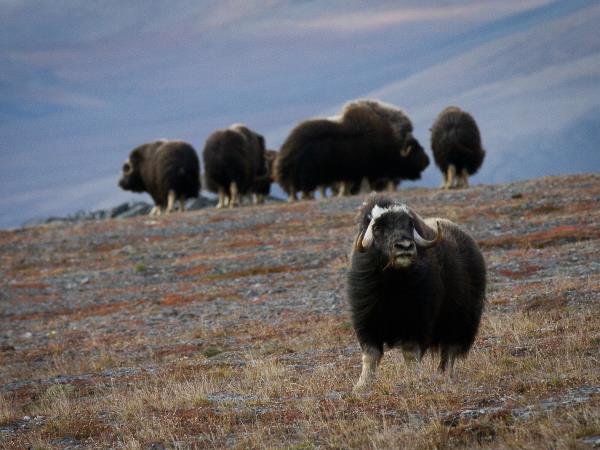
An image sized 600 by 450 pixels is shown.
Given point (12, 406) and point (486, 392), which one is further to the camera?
point (12, 406)

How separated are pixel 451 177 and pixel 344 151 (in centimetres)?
467

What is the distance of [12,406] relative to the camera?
34.3ft

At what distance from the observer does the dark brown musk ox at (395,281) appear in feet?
28.2

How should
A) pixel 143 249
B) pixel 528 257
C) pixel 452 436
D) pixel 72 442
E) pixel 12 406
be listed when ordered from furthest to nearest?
pixel 143 249 < pixel 528 257 < pixel 12 406 < pixel 72 442 < pixel 452 436

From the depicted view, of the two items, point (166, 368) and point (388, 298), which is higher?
point (388, 298)

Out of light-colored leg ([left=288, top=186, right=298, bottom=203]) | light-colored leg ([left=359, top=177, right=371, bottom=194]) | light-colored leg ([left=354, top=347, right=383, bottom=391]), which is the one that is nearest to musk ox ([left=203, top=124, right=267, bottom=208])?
light-colored leg ([left=288, top=186, right=298, bottom=203])

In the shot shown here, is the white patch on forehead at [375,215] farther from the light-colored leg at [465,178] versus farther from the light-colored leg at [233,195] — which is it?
the light-colored leg at [233,195]

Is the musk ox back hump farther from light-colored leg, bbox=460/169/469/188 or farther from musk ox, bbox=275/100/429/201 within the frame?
light-colored leg, bbox=460/169/469/188

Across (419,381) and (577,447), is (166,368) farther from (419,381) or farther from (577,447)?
(577,447)

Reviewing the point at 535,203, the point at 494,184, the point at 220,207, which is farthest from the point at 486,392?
the point at 220,207

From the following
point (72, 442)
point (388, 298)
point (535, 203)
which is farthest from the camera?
point (535, 203)

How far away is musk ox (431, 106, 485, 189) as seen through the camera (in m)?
33.4

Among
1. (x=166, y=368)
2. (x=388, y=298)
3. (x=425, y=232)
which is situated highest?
(x=425, y=232)

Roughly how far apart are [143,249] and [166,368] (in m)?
16.4
